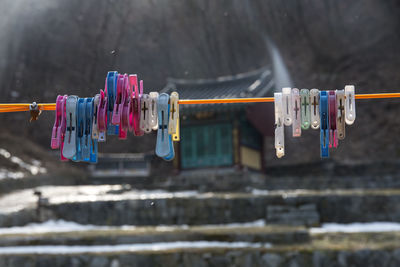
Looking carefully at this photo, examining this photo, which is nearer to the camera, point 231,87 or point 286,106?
point 286,106

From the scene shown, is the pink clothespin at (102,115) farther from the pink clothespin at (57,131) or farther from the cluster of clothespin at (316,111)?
the cluster of clothespin at (316,111)

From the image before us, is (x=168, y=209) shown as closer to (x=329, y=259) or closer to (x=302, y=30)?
(x=329, y=259)

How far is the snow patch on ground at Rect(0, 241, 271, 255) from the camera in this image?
9766 millimetres

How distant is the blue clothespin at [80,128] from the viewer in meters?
4.57

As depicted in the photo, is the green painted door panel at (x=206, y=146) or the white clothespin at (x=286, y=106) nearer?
the white clothespin at (x=286, y=106)

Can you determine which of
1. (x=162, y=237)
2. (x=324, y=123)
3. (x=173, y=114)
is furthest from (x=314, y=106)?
(x=162, y=237)

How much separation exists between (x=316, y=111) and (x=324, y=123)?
141mm

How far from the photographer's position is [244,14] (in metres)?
39.8

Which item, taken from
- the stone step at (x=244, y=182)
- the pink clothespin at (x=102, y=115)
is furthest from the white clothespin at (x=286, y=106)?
the stone step at (x=244, y=182)

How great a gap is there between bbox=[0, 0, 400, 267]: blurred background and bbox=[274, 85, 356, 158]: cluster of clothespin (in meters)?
5.35

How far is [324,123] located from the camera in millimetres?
4559

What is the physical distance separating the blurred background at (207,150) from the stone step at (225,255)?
3 centimetres

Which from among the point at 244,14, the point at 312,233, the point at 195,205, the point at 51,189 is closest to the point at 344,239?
the point at 312,233

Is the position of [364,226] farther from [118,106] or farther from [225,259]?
[118,106]
